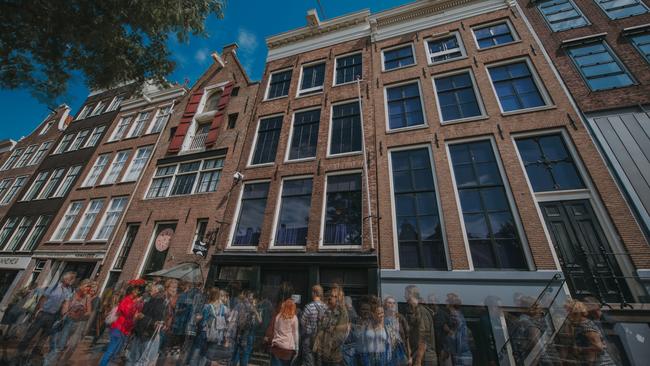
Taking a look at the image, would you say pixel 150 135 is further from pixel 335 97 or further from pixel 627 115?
pixel 627 115

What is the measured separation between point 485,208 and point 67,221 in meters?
22.2

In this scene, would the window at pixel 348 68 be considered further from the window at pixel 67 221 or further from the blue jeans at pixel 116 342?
the window at pixel 67 221

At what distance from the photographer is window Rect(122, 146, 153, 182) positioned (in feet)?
50.4

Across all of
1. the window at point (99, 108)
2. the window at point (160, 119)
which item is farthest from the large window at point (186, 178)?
the window at point (99, 108)

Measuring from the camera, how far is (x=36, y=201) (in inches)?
684

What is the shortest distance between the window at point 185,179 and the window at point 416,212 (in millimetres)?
10347

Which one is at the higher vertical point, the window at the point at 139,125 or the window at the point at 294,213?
the window at the point at 139,125

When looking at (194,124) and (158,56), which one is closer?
(158,56)

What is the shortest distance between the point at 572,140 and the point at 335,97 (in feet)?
29.4

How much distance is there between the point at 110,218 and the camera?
46.8 ft

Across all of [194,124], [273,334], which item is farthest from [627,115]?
[194,124]

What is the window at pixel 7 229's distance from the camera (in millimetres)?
16859

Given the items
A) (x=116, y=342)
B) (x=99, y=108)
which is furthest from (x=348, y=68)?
(x=99, y=108)

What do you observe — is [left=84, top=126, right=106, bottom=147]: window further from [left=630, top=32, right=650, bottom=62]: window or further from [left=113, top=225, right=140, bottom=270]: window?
[left=630, top=32, right=650, bottom=62]: window
